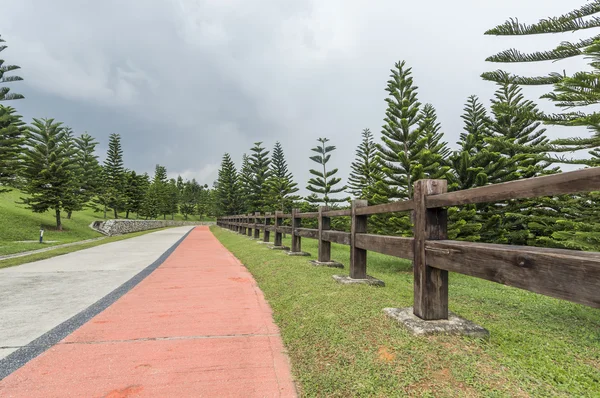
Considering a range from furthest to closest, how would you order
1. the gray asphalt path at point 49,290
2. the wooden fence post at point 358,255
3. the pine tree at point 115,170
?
the pine tree at point 115,170
the wooden fence post at point 358,255
the gray asphalt path at point 49,290

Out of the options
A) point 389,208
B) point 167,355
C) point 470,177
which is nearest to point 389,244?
point 389,208

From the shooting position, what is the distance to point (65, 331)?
344 centimetres

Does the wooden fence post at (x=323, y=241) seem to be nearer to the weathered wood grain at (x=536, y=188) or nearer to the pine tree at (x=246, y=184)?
the weathered wood grain at (x=536, y=188)

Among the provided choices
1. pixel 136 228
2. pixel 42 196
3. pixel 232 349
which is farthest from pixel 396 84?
pixel 136 228

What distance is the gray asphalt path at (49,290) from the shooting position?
139 inches

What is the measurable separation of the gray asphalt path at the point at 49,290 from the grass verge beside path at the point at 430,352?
8.51 feet

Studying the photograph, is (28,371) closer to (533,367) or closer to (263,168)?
(533,367)

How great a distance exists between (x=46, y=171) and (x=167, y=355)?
2672 centimetres

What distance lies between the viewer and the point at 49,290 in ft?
17.4

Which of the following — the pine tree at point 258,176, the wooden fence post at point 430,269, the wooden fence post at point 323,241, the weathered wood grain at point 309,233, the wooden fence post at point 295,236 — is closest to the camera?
the wooden fence post at point 430,269

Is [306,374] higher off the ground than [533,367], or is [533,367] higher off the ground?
[533,367]

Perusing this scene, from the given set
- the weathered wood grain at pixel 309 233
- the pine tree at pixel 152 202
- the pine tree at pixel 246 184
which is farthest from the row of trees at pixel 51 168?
the weathered wood grain at pixel 309 233

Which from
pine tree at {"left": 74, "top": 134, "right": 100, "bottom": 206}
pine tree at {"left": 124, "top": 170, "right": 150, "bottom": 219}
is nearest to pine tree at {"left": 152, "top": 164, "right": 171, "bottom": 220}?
pine tree at {"left": 124, "top": 170, "right": 150, "bottom": 219}

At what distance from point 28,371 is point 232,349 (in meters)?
1.56
